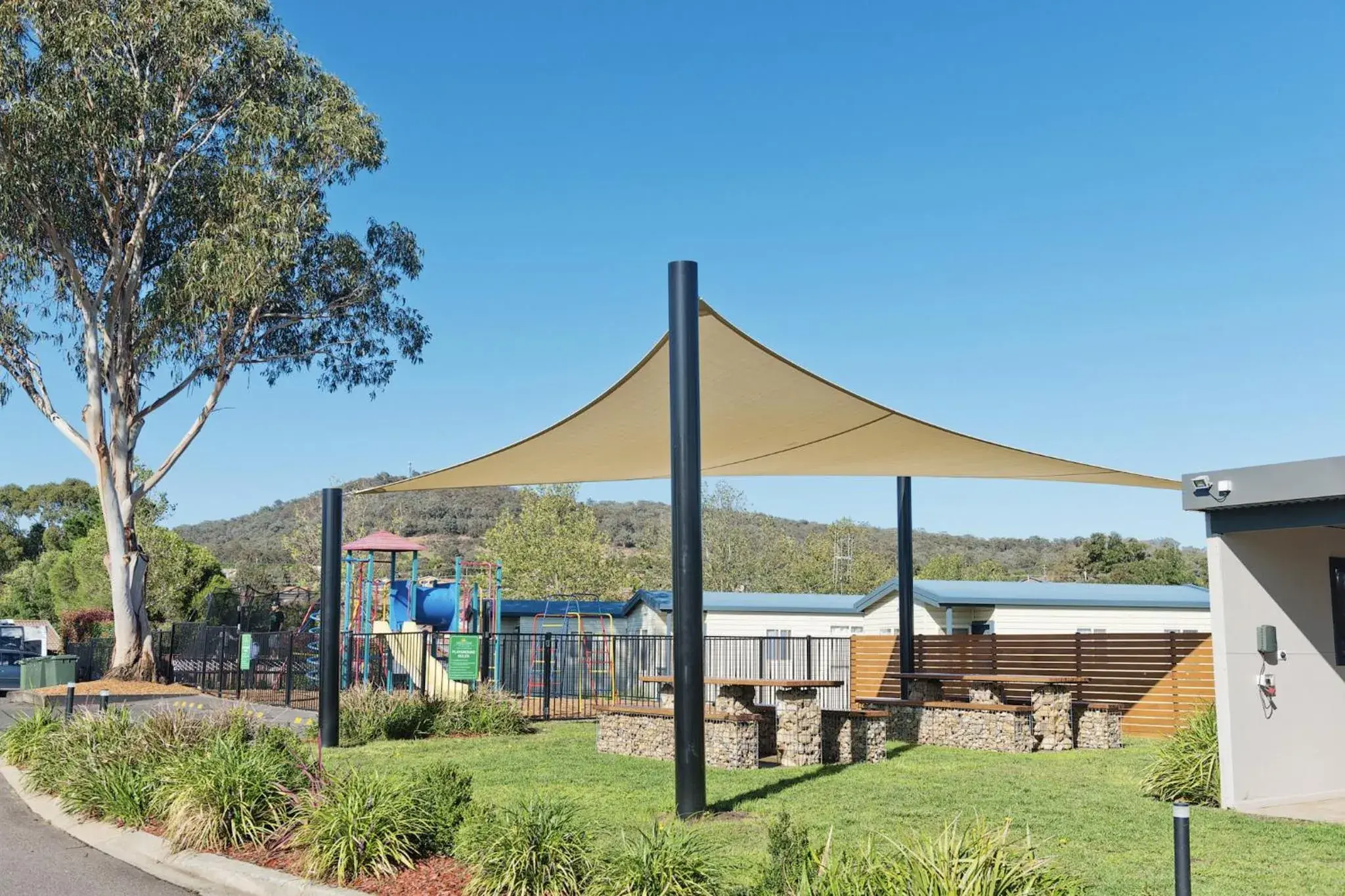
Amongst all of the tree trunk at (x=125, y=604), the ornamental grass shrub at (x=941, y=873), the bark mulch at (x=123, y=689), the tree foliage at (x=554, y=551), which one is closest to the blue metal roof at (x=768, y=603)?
the bark mulch at (x=123, y=689)

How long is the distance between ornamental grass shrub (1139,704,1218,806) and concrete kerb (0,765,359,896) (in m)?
6.19

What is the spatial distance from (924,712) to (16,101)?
17.4 meters

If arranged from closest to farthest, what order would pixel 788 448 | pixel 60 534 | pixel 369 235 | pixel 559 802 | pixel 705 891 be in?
pixel 705 891 < pixel 559 802 < pixel 788 448 < pixel 369 235 < pixel 60 534

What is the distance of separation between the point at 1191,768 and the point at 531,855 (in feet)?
18.6

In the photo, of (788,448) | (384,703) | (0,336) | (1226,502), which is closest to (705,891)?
(1226,502)

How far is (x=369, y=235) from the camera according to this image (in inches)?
971

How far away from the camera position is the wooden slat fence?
47.9 feet

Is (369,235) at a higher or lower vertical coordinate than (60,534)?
higher

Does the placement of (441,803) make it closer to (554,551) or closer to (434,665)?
(434,665)

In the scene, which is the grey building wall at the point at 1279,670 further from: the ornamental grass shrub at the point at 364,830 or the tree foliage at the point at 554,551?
the tree foliage at the point at 554,551

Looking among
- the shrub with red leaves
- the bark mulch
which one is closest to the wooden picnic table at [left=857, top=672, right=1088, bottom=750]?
the bark mulch

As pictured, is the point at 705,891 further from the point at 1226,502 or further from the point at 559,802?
the point at 1226,502

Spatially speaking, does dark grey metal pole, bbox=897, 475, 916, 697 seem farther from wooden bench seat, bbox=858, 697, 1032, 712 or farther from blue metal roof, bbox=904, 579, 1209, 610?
blue metal roof, bbox=904, 579, 1209, 610

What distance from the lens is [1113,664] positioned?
50.7ft
